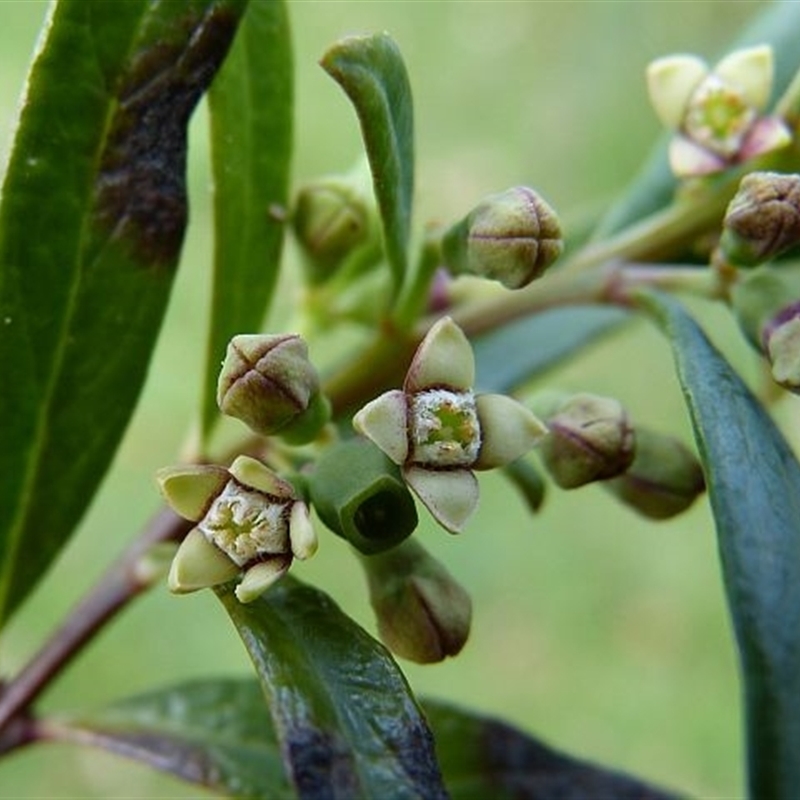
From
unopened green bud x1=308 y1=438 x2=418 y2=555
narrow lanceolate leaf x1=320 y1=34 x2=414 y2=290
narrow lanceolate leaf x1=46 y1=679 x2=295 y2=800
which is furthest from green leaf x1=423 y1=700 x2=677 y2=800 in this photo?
narrow lanceolate leaf x1=320 y1=34 x2=414 y2=290

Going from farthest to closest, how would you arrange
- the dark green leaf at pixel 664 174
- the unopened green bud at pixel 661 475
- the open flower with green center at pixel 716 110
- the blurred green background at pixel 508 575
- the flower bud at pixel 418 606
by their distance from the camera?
the blurred green background at pixel 508 575 < the dark green leaf at pixel 664 174 < the open flower with green center at pixel 716 110 < the unopened green bud at pixel 661 475 < the flower bud at pixel 418 606

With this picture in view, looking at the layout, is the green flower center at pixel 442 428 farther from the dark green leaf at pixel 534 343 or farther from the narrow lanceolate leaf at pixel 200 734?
the dark green leaf at pixel 534 343

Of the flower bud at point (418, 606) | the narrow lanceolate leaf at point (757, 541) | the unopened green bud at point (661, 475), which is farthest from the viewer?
the unopened green bud at point (661, 475)

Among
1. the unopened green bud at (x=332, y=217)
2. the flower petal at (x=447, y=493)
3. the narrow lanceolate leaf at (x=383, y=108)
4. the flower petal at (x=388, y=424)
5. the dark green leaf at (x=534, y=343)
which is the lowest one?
the dark green leaf at (x=534, y=343)

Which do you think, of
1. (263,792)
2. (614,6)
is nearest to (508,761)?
(263,792)

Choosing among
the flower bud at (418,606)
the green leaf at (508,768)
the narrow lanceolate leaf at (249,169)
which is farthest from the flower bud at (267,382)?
the green leaf at (508,768)

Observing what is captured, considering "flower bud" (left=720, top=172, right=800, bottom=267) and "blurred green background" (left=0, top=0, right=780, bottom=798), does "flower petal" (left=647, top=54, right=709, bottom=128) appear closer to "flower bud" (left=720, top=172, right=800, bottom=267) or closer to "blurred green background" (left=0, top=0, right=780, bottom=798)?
"flower bud" (left=720, top=172, right=800, bottom=267)
